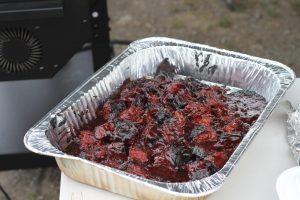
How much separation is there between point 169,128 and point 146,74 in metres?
0.39

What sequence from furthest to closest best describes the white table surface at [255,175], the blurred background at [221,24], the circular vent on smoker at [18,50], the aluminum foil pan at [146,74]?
1. the blurred background at [221,24]
2. the circular vent on smoker at [18,50]
3. the white table surface at [255,175]
4. the aluminum foil pan at [146,74]

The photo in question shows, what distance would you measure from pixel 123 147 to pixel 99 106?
25cm

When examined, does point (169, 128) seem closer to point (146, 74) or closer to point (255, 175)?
point (255, 175)

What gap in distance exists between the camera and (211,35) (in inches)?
131

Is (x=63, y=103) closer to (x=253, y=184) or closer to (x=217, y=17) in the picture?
(x=253, y=184)

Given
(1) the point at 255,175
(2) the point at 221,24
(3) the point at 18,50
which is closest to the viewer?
(1) the point at 255,175

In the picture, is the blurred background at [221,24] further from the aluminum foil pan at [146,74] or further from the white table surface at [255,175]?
the white table surface at [255,175]

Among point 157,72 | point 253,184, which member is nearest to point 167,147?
point 253,184

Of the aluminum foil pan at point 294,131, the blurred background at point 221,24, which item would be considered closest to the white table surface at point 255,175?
the aluminum foil pan at point 294,131

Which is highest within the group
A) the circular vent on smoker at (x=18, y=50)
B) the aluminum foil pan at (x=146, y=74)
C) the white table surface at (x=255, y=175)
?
the circular vent on smoker at (x=18, y=50)

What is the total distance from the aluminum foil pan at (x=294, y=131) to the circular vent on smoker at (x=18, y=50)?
799 millimetres

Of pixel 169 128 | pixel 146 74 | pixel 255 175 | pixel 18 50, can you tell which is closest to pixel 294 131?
pixel 255 175

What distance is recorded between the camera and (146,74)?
158 cm

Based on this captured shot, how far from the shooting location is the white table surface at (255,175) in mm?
1133
